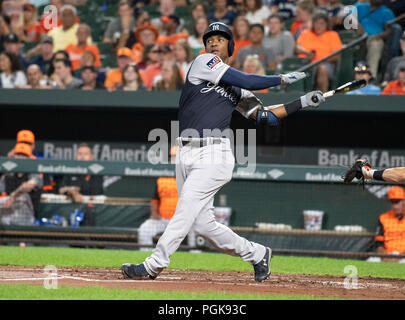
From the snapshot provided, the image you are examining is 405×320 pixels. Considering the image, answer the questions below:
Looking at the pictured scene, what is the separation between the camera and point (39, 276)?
6766 mm

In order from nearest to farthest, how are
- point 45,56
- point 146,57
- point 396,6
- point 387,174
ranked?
point 387,174 < point 396,6 < point 146,57 < point 45,56

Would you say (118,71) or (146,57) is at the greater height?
(146,57)

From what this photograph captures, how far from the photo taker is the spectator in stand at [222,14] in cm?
1349

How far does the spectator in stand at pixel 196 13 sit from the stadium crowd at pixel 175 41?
0.02 meters

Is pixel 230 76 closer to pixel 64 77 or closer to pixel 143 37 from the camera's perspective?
pixel 64 77

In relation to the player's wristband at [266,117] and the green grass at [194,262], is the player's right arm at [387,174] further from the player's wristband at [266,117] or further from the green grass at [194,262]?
the green grass at [194,262]

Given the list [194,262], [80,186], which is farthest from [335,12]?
[194,262]

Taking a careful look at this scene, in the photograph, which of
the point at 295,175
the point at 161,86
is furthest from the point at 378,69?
the point at 161,86

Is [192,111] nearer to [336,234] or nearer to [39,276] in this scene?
[39,276]

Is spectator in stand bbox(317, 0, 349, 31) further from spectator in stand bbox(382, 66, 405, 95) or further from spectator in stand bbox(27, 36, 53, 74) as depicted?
spectator in stand bbox(27, 36, 53, 74)

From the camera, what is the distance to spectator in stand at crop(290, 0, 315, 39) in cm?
1263

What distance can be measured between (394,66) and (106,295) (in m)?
7.21

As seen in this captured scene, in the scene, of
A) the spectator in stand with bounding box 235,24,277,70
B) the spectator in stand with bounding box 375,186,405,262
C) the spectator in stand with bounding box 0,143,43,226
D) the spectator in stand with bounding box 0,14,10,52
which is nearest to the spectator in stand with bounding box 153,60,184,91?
the spectator in stand with bounding box 235,24,277,70

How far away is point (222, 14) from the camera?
13.6 m
